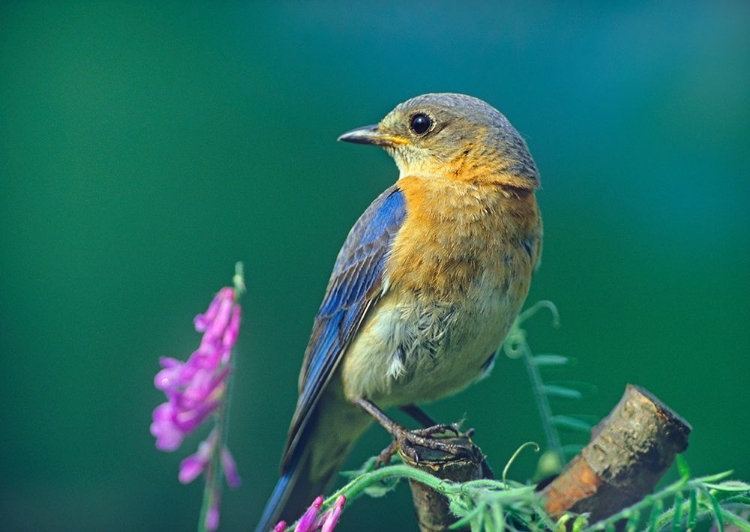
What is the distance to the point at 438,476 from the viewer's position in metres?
1.94

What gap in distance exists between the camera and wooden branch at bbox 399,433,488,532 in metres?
1.85

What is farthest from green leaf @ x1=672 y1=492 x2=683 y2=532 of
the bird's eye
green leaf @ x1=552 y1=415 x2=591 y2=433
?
the bird's eye

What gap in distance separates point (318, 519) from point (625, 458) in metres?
0.56

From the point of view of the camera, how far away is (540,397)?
86.9 inches

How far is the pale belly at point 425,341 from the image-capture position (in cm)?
266

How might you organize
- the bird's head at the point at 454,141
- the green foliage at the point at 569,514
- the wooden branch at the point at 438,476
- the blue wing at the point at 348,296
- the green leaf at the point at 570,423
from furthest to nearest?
1. the bird's head at the point at 454,141
2. the blue wing at the point at 348,296
3. the green leaf at the point at 570,423
4. the wooden branch at the point at 438,476
5. the green foliage at the point at 569,514

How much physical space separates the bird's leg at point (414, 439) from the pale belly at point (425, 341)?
0.36ft

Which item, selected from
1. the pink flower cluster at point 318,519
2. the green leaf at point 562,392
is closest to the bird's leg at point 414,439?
the green leaf at point 562,392

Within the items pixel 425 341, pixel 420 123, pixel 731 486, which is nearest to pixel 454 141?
pixel 420 123

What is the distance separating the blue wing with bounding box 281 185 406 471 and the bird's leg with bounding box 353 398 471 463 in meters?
0.19

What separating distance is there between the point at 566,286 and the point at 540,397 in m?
2.52

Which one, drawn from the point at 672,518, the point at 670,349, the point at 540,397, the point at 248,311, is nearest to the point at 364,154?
the point at 248,311

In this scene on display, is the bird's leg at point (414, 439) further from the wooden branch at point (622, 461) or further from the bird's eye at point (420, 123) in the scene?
the bird's eye at point (420, 123)

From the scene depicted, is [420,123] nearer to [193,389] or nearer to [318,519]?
[193,389]
